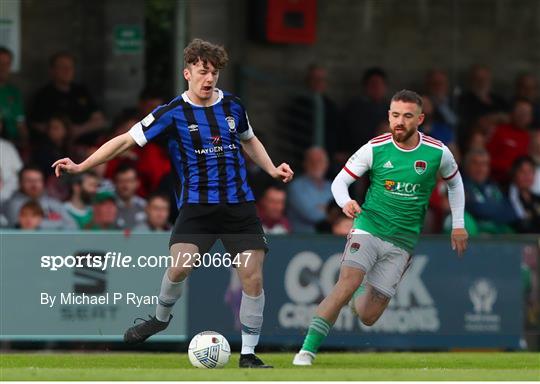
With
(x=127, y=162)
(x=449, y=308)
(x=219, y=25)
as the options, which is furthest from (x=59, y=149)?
(x=449, y=308)

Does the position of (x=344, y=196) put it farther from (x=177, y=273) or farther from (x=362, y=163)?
(x=177, y=273)

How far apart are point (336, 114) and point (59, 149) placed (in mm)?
3460

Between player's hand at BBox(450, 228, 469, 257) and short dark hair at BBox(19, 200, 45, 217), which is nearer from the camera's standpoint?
player's hand at BBox(450, 228, 469, 257)

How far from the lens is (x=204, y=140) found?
37.5ft

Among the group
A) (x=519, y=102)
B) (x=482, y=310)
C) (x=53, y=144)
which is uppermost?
(x=519, y=102)

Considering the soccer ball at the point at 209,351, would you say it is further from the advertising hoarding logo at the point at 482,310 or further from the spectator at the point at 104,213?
the spectator at the point at 104,213

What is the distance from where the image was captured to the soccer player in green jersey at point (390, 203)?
1167cm

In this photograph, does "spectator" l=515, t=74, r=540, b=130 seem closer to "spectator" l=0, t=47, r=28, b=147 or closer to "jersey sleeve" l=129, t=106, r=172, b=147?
"spectator" l=0, t=47, r=28, b=147

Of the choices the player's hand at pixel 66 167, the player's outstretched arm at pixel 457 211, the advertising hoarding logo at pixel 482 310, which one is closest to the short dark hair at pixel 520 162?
the advertising hoarding logo at pixel 482 310

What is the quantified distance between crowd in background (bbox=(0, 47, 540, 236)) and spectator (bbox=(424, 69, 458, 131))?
12mm

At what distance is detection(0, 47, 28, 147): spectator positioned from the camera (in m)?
16.8

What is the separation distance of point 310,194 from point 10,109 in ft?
10.4

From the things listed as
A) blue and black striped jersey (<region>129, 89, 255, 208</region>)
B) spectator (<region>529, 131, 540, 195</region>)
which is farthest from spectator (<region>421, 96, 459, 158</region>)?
blue and black striped jersey (<region>129, 89, 255, 208</region>)

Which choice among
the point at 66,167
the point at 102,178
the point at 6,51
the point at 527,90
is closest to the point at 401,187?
the point at 66,167
